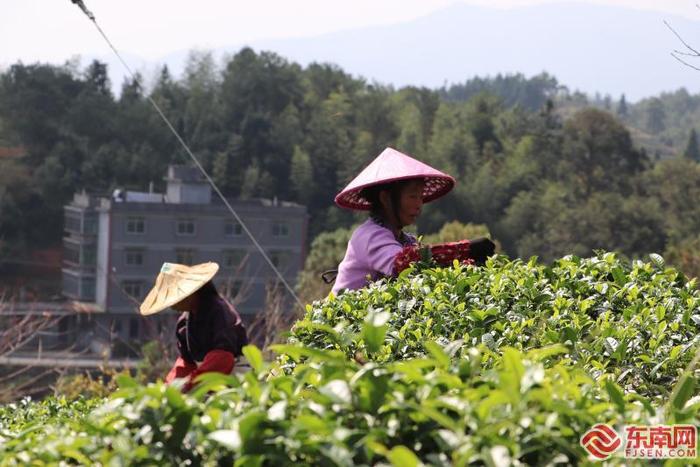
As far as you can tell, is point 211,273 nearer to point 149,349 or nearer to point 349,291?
point 349,291

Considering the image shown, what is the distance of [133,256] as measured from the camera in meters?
57.0

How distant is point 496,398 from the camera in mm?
2156

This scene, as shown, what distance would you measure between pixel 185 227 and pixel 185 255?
118 centimetres

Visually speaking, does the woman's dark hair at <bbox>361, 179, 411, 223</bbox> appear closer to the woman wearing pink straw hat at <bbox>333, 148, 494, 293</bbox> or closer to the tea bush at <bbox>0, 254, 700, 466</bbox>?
the woman wearing pink straw hat at <bbox>333, 148, 494, 293</bbox>

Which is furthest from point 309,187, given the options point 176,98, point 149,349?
point 149,349

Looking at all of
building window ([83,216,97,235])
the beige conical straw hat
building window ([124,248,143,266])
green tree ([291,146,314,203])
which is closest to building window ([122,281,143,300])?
building window ([124,248,143,266])

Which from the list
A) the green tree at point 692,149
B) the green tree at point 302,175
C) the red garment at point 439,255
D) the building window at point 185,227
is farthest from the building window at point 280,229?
the red garment at point 439,255

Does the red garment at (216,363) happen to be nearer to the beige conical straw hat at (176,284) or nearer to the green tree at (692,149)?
the beige conical straw hat at (176,284)

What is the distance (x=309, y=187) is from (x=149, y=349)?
34.5 metres

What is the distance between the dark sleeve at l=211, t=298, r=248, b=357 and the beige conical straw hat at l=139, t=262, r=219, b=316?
0.38 ft

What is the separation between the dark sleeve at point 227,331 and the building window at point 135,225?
50.9 m

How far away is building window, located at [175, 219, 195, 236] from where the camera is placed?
187ft

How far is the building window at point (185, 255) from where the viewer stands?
57.3 metres

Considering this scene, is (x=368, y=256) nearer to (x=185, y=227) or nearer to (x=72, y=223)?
(x=185, y=227)
